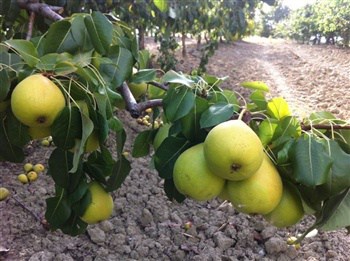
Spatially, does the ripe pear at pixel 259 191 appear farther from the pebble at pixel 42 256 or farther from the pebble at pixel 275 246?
the pebble at pixel 275 246

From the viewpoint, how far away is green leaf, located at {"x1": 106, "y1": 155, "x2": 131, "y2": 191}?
1.39m

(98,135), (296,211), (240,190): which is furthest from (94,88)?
(296,211)

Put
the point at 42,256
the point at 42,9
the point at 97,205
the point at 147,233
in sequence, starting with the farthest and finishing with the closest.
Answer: the point at 147,233, the point at 42,256, the point at 42,9, the point at 97,205

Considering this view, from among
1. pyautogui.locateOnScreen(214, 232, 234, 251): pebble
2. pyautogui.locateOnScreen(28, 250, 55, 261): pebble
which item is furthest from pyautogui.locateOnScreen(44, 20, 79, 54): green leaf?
pyautogui.locateOnScreen(214, 232, 234, 251): pebble

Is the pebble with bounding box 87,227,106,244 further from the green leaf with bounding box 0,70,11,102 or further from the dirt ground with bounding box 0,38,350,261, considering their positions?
the green leaf with bounding box 0,70,11,102

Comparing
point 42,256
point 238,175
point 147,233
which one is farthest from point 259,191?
point 147,233

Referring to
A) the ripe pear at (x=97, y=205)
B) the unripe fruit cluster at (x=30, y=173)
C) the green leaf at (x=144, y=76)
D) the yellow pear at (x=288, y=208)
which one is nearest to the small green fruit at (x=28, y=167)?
the unripe fruit cluster at (x=30, y=173)

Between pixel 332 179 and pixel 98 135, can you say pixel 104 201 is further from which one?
pixel 332 179

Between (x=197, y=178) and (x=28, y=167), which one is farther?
(x=28, y=167)

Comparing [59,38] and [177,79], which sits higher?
[59,38]

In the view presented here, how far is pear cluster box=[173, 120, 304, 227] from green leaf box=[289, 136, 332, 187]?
0.19ft

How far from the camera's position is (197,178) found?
966 mm

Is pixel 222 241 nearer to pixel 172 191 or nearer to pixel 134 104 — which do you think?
pixel 172 191

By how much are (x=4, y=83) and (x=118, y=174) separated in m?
0.56
